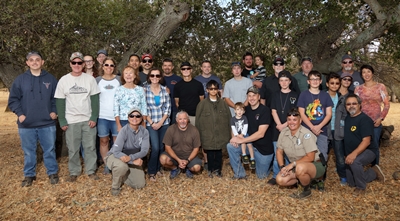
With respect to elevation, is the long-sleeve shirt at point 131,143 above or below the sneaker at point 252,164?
above

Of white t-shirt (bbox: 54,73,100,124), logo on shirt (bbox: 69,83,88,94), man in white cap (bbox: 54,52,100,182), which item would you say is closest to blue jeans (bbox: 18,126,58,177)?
man in white cap (bbox: 54,52,100,182)

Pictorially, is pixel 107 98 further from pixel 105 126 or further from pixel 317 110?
pixel 317 110

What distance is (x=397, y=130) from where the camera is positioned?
14.1 meters

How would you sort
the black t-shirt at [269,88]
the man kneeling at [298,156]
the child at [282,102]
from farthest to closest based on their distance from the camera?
the black t-shirt at [269,88], the child at [282,102], the man kneeling at [298,156]

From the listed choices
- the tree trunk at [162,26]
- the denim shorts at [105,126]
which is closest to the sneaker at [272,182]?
the denim shorts at [105,126]

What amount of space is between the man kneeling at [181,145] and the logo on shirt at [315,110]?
204 cm

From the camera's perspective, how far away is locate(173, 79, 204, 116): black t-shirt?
7.12 m

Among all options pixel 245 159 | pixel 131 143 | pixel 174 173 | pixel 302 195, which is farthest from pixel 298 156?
pixel 131 143

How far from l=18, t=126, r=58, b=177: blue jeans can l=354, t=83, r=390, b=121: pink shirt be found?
574 cm

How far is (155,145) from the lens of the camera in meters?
6.68

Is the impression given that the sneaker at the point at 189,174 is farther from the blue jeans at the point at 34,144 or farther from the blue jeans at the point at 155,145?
the blue jeans at the point at 34,144

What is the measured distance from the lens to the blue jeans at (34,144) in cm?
636

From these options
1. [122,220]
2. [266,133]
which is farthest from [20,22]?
[266,133]

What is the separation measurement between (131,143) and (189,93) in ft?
5.22
